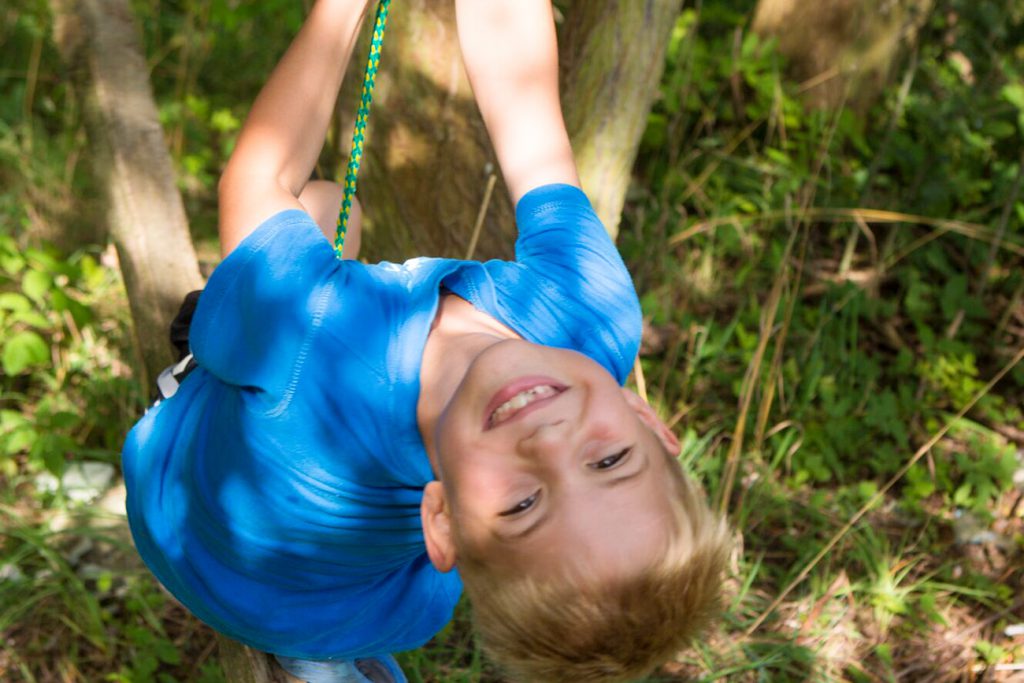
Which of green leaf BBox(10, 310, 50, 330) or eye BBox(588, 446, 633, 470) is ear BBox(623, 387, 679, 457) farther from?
green leaf BBox(10, 310, 50, 330)

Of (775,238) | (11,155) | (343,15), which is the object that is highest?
(343,15)

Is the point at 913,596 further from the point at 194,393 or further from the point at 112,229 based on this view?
the point at 112,229

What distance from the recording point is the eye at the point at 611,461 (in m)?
1.42

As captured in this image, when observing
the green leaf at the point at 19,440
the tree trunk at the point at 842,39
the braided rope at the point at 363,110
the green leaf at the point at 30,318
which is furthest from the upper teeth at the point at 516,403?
the tree trunk at the point at 842,39

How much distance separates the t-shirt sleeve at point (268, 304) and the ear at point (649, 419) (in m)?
0.48

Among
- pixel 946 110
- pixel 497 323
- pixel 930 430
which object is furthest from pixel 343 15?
pixel 946 110

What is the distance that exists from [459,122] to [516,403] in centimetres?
144

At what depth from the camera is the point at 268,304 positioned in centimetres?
148

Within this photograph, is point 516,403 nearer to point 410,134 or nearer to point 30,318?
point 410,134

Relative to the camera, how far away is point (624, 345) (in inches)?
65.3

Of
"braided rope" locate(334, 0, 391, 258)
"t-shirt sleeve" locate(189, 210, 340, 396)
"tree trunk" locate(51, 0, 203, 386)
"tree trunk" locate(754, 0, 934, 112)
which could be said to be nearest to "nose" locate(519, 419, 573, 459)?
"t-shirt sleeve" locate(189, 210, 340, 396)

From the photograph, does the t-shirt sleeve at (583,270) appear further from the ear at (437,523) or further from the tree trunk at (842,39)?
the tree trunk at (842,39)

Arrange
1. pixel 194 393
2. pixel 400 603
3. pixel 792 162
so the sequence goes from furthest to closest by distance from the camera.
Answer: pixel 792 162
pixel 400 603
pixel 194 393

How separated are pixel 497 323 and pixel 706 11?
3.37 meters
